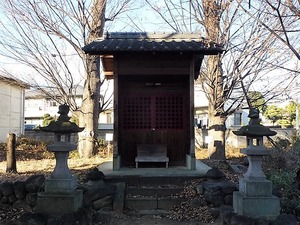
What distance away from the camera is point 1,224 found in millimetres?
5102

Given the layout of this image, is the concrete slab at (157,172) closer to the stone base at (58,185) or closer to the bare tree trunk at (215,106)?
the stone base at (58,185)

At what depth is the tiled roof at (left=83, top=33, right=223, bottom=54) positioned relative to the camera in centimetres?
726

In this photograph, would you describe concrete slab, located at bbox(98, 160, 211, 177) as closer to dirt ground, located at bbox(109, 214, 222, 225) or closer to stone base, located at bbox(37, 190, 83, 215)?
dirt ground, located at bbox(109, 214, 222, 225)

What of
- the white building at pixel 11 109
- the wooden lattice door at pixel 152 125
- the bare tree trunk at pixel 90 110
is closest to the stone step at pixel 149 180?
the wooden lattice door at pixel 152 125

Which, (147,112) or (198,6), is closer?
(147,112)

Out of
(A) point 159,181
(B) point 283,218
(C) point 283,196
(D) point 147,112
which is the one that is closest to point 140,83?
(D) point 147,112

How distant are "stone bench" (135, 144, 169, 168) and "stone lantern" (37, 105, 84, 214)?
289cm

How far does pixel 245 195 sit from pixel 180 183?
212 centimetres

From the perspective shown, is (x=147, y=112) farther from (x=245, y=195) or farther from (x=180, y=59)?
(x=245, y=195)

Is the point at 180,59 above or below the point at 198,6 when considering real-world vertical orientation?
below

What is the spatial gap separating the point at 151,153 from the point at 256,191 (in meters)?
3.75

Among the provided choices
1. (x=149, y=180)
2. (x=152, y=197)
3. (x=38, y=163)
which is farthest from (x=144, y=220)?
(x=38, y=163)

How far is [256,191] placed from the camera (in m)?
4.94

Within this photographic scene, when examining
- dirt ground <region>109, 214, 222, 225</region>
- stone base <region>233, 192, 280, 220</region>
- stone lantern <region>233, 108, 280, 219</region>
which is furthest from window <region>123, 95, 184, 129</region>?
stone base <region>233, 192, 280, 220</region>
